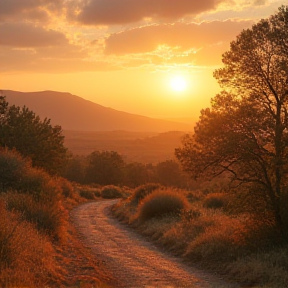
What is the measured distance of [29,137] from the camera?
117ft

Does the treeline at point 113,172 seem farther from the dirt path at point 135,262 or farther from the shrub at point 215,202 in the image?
the dirt path at point 135,262

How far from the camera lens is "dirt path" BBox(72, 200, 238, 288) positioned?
42.7ft

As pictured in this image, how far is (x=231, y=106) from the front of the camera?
15578 millimetres

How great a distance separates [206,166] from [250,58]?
4024 millimetres

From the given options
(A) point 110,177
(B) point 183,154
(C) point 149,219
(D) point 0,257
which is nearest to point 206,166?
(B) point 183,154

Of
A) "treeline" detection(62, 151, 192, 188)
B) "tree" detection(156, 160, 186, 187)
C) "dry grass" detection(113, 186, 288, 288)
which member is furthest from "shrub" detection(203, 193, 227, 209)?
"tree" detection(156, 160, 186, 187)

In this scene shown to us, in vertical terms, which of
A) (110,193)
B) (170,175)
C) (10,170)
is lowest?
(170,175)

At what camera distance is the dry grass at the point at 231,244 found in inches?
524

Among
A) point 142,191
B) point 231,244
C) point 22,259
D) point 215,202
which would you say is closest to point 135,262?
point 231,244

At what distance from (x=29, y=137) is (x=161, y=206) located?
1534 centimetres

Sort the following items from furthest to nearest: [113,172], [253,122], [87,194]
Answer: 1. [113,172]
2. [87,194]
3. [253,122]

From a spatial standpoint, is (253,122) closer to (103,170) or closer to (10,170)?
(10,170)

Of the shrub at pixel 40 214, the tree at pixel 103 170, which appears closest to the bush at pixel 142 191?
the shrub at pixel 40 214

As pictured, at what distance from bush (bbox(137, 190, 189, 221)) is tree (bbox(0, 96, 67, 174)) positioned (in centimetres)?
1315
